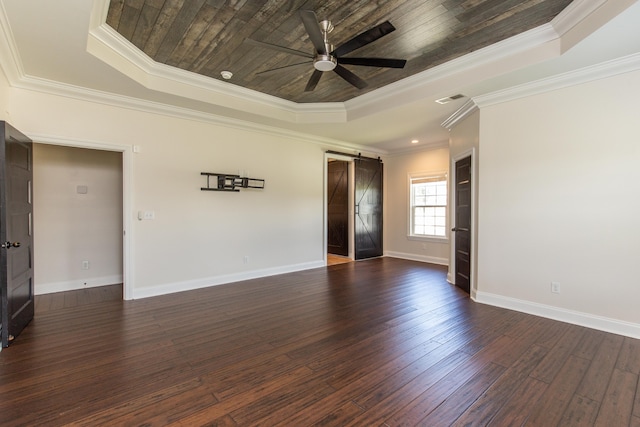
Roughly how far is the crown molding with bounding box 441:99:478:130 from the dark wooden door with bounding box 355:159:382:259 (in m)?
2.44

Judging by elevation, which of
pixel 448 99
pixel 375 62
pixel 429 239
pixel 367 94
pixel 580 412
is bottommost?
pixel 580 412

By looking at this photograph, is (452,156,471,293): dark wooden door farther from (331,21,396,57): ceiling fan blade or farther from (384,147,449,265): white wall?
(331,21,396,57): ceiling fan blade

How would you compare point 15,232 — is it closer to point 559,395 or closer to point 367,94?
point 367,94

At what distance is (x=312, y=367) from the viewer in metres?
2.45

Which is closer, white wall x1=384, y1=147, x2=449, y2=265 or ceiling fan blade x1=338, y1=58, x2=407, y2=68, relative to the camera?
ceiling fan blade x1=338, y1=58, x2=407, y2=68

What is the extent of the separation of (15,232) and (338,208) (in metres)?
6.01

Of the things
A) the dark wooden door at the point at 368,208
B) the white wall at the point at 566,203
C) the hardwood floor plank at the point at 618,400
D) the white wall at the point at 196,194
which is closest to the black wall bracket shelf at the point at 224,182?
the white wall at the point at 196,194

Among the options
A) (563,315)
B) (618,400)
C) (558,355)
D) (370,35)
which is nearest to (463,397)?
(618,400)

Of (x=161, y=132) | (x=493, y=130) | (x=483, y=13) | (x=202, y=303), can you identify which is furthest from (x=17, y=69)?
(x=493, y=130)

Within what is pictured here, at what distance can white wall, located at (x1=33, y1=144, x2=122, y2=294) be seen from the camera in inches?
179

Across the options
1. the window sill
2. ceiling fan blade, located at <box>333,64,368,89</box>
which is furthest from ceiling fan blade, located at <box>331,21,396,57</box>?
the window sill

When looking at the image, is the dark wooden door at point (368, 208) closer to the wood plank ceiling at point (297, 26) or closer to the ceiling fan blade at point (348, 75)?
the wood plank ceiling at point (297, 26)

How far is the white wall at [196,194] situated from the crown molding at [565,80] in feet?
11.4

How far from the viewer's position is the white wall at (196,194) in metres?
3.96
